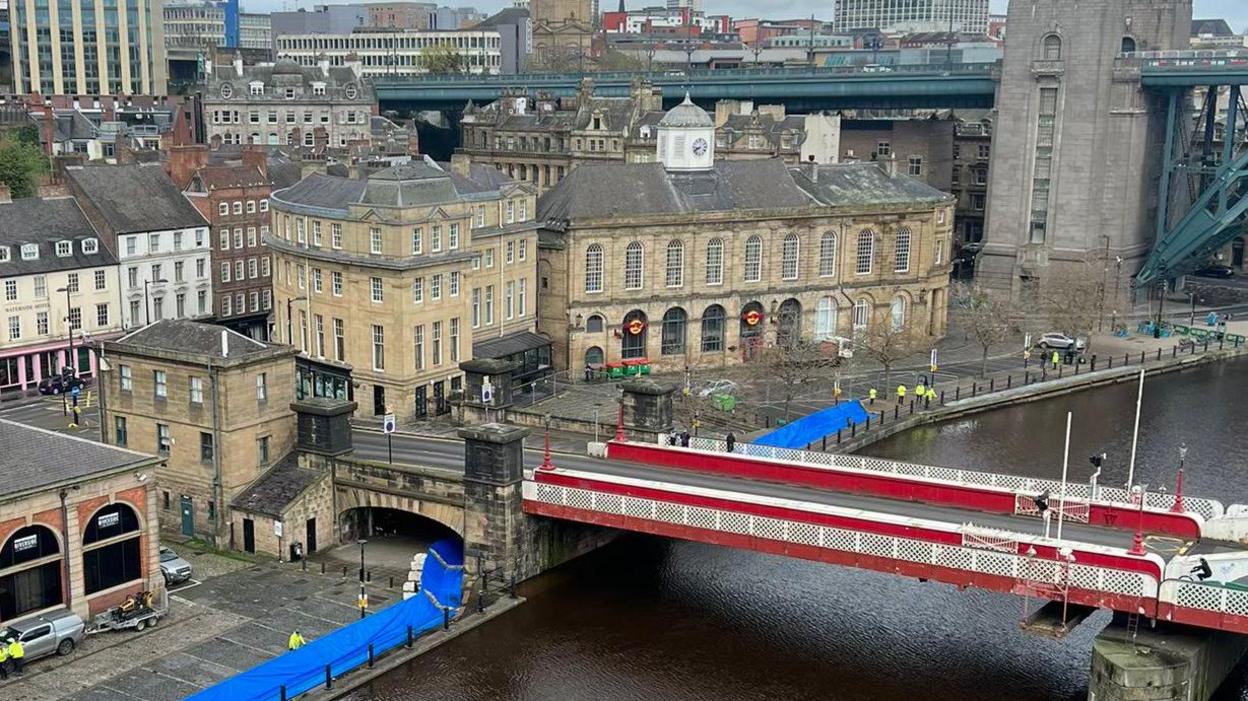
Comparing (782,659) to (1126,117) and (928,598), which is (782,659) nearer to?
(928,598)

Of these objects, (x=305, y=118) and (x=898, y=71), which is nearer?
(x=898, y=71)

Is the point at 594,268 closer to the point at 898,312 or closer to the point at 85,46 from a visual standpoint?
the point at 898,312

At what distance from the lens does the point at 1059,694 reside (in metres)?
46.9

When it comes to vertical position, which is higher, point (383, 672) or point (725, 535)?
point (725, 535)

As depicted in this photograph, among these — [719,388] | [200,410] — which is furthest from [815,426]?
[200,410]

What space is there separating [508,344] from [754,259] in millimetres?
19743

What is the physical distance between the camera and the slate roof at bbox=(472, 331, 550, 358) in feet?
269

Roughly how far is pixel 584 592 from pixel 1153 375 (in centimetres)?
5765

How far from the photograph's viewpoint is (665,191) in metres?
92.7

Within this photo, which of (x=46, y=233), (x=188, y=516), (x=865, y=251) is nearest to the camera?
(x=188, y=516)

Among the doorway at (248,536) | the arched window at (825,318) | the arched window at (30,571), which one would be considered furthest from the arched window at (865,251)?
the arched window at (30,571)

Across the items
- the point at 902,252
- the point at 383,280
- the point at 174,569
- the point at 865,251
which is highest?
the point at 383,280

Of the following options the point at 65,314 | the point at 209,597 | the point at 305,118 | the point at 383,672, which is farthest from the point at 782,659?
the point at 305,118

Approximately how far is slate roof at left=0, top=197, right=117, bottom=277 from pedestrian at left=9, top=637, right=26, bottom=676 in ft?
142
